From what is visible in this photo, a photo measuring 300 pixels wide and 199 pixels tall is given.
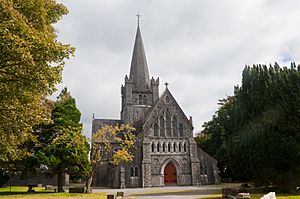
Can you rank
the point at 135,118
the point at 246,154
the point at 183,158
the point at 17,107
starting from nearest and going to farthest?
1. the point at 17,107
2. the point at 246,154
3. the point at 183,158
4. the point at 135,118

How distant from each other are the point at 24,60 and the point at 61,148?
67.8 ft

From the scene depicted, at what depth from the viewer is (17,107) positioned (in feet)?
39.9

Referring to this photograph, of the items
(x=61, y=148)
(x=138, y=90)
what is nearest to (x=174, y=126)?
(x=138, y=90)

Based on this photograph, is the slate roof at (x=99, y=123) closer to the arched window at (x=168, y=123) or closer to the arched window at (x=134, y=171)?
the arched window at (x=134, y=171)

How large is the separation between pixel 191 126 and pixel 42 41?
36855mm

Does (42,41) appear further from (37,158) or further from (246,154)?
(246,154)

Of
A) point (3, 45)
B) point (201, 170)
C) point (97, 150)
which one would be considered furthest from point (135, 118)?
point (3, 45)

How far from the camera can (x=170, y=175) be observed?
4241cm

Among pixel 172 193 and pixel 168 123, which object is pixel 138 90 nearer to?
pixel 168 123

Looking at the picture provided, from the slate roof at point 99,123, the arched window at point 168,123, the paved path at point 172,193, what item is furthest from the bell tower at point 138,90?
the paved path at point 172,193

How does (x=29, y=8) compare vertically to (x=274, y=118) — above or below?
above

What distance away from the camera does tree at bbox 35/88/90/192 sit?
27.5m

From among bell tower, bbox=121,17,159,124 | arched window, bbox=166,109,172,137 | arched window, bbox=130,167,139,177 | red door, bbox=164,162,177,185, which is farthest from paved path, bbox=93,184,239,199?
bell tower, bbox=121,17,159,124

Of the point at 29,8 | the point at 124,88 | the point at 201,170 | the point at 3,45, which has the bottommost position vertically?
the point at 201,170
